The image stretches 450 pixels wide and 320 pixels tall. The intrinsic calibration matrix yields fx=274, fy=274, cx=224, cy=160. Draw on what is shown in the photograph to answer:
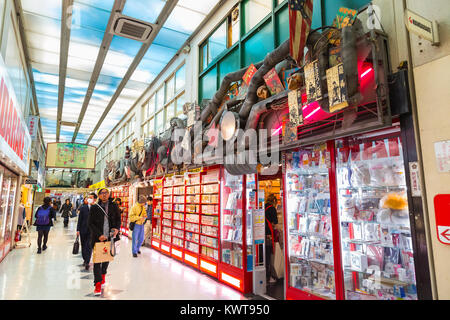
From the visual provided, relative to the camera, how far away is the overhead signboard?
15.1m

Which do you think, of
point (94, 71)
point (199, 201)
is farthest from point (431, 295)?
point (94, 71)

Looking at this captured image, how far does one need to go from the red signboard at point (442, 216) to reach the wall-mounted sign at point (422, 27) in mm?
1447

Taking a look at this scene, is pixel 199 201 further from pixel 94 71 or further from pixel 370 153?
pixel 94 71

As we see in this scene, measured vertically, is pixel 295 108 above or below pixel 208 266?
above

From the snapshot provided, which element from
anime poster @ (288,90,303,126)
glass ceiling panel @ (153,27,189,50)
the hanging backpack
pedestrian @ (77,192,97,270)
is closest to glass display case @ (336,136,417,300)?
anime poster @ (288,90,303,126)

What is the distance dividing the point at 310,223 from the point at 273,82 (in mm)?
2132

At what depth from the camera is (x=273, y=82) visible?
4.08m

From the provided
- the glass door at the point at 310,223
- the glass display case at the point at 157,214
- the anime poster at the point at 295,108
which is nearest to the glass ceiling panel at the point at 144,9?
the anime poster at the point at 295,108

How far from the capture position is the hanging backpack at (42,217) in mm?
8297

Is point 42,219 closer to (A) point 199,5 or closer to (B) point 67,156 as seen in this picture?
(A) point 199,5

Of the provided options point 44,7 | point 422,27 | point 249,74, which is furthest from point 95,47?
point 422,27

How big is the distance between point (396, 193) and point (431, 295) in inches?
39.5

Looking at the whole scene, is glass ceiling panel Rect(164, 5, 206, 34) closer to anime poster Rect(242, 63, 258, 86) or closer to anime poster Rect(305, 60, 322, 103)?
anime poster Rect(242, 63, 258, 86)

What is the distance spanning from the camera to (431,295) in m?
2.48
